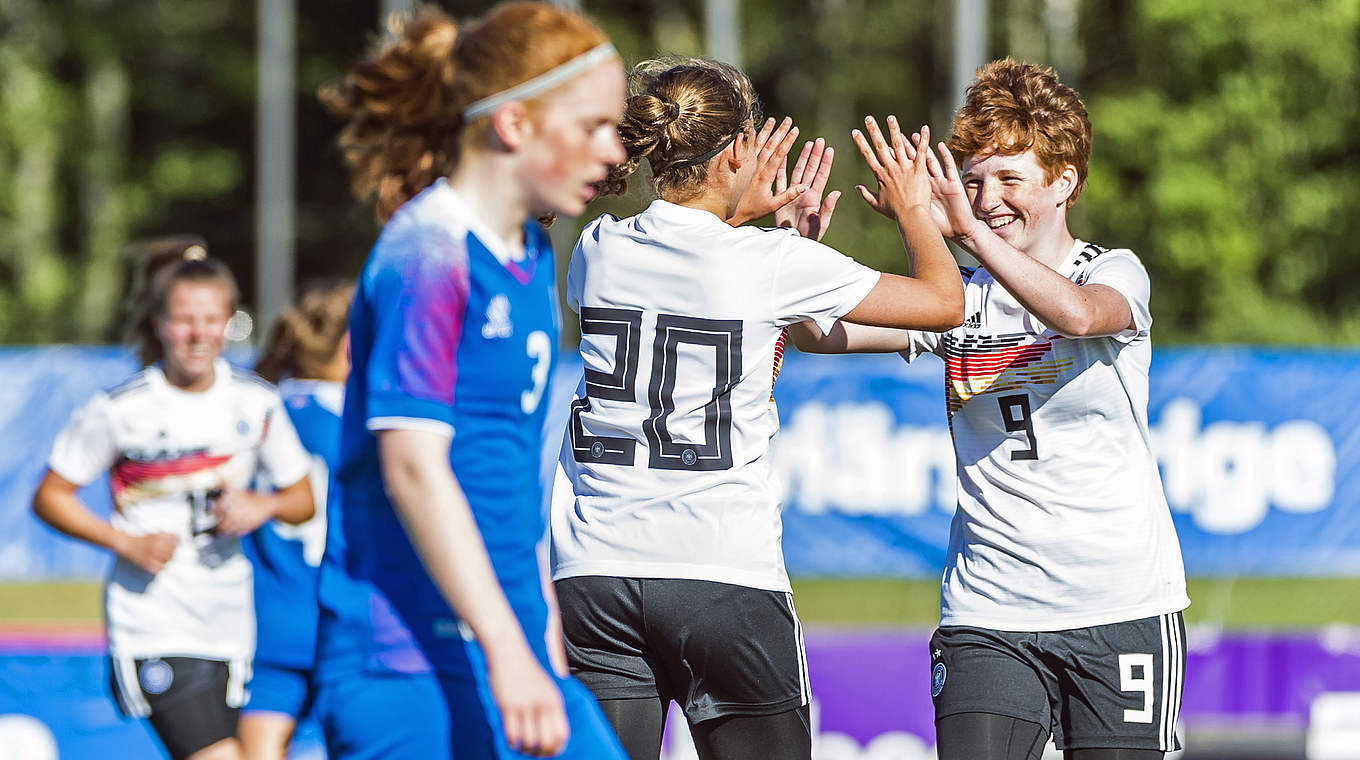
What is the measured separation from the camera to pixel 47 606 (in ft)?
49.5

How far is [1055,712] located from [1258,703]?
446 centimetres

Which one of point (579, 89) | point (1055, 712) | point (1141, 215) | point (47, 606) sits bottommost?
point (47, 606)

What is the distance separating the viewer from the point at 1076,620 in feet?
13.4

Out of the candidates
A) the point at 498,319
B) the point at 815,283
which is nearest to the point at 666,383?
the point at 815,283

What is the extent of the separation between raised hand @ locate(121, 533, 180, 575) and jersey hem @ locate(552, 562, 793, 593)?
7.24ft

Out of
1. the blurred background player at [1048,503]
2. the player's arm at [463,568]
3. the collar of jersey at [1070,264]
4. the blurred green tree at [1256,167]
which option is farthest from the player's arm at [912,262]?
the blurred green tree at [1256,167]

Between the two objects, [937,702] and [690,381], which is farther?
[937,702]

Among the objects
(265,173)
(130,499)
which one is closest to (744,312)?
(130,499)

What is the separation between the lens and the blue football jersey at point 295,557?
Result: 5918 mm

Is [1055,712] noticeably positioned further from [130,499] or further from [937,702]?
[130,499]

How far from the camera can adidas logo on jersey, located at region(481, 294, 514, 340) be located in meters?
2.74

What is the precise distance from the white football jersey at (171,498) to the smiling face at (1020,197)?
2836mm

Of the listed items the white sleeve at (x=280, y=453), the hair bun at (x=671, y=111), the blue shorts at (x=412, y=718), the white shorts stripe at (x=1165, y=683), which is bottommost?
the white shorts stripe at (x=1165, y=683)

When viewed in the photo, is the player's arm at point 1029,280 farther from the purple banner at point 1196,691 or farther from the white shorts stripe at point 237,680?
the purple banner at point 1196,691
